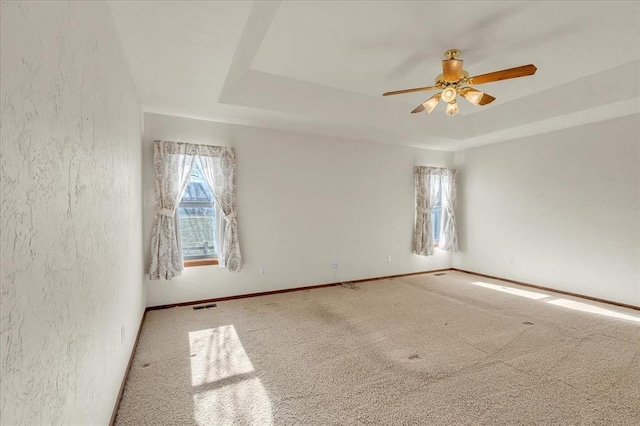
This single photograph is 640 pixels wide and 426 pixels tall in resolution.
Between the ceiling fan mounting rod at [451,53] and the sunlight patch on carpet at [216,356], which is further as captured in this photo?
the ceiling fan mounting rod at [451,53]

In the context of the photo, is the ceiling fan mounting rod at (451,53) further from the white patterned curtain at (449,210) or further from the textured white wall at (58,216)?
the white patterned curtain at (449,210)

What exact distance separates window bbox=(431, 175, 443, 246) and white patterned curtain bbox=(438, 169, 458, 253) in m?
0.09

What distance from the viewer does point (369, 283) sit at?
499cm

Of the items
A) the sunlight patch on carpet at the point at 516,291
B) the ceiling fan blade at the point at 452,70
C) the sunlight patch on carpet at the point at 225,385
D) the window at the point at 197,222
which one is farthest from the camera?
the sunlight patch on carpet at the point at 516,291

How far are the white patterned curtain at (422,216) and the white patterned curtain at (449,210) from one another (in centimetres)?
51

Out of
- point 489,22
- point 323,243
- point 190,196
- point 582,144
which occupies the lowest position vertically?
point 323,243

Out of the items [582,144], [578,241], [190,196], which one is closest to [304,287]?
[190,196]

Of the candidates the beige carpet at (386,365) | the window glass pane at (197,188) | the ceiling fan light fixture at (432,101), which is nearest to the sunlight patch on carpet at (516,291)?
the beige carpet at (386,365)

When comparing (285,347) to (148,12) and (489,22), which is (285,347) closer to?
(148,12)

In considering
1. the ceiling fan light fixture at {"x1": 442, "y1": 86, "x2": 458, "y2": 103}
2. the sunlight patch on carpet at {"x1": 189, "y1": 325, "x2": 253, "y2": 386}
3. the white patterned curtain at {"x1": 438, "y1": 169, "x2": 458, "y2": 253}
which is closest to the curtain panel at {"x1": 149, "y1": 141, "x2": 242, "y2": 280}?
the sunlight patch on carpet at {"x1": 189, "y1": 325, "x2": 253, "y2": 386}

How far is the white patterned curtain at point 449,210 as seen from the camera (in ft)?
19.3

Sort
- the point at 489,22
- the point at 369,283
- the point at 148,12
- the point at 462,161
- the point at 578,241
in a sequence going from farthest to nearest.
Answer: the point at 462,161 → the point at 369,283 → the point at 578,241 → the point at 489,22 → the point at 148,12

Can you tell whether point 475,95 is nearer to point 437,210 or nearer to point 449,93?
point 449,93

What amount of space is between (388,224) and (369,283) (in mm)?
1144
